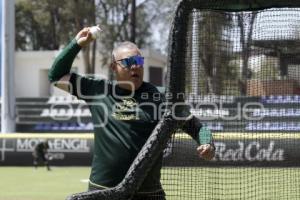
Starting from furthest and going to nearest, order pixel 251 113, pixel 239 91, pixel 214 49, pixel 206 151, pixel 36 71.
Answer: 1. pixel 36 71
2. pixel 251 113
3. pixel 239 91
4. pixel 214 49
5. pixel 206 151

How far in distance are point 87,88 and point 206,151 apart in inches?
40.4

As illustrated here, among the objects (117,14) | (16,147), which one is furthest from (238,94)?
(117,14)

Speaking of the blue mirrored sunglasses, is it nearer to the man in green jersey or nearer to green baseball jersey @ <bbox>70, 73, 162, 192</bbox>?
the man in green jersey

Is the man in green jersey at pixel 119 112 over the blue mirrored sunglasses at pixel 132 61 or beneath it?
beneath

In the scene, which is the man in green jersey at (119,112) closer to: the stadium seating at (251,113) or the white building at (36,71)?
the stadium seating at (251,113)

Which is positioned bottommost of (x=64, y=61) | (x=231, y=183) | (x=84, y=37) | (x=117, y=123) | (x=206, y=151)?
(x=231, y=183)

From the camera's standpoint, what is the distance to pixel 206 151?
4414mm

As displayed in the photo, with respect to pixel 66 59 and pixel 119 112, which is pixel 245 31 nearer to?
pixel 119 112

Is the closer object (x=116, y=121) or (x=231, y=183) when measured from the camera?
(x=116, y=121)

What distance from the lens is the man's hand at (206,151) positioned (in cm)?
441

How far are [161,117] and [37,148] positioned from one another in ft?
57.5

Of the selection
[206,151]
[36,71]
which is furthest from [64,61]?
[36,71]

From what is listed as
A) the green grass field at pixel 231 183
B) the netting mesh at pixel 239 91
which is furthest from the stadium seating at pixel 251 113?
the green grass field at pixel 231 183

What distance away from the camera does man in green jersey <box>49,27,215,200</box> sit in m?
4.55
